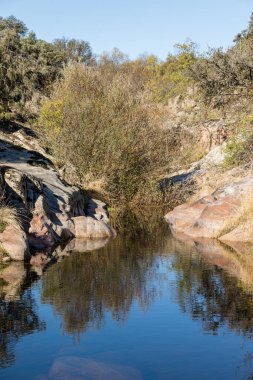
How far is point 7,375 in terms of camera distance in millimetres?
9938

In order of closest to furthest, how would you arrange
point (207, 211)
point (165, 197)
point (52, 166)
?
point (207, 211) < point (52, 166) < point (165, 197)

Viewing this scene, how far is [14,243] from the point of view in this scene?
1825 centimetres

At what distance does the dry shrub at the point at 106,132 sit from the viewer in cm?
2978

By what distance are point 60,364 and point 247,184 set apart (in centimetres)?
1549

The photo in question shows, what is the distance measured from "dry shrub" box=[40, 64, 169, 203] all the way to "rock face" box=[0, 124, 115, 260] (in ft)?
6.30

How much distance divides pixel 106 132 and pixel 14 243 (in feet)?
40.2

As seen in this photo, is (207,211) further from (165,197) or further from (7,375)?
(7,375)

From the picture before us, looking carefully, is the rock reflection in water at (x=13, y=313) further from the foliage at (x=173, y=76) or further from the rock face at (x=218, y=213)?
the foliage at (x=173, y=76)

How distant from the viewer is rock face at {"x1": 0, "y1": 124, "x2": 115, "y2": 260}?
66.2ft

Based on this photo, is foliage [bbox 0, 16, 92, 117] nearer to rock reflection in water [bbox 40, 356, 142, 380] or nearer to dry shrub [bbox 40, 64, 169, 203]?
dry shrub [bbox 40, 64, 169, 203]

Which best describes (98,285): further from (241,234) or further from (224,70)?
(224,70)

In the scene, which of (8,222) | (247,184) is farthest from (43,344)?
(247,184)

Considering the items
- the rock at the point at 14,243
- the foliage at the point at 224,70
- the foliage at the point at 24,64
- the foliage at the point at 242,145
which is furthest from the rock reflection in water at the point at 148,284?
the foliage at the point at 24,64

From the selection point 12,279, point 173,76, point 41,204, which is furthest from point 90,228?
point 173,76
